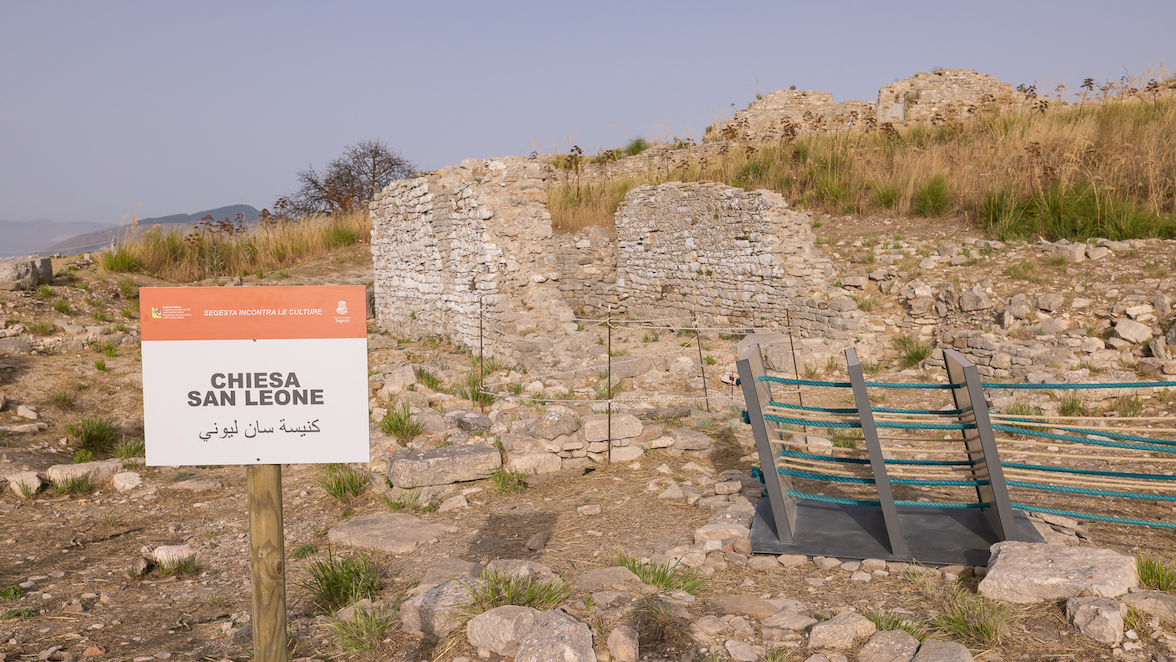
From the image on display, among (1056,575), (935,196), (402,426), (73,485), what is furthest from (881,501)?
(935,196)

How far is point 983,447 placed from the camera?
11.1ft

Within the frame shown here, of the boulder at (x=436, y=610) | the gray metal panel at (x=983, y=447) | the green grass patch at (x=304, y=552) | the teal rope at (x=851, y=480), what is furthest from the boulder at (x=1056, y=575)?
the green grass patch at (x=304, y=552)

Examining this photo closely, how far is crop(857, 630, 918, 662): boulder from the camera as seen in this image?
260 centimetres

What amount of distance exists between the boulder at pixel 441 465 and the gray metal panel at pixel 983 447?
3.23 metres

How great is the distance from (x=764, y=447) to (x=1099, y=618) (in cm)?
147

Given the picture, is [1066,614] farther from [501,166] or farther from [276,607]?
[501,166]

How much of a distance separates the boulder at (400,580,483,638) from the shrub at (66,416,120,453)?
547cm

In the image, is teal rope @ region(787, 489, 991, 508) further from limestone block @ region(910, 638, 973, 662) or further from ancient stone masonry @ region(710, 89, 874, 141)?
ancient stone masonry @ region(710, 89, 874, 141)

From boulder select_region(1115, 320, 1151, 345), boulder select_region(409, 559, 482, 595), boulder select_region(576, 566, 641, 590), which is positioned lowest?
boulder select_region(409, 559, 482, 595)

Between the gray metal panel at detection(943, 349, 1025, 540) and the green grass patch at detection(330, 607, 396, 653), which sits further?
the gray metal panel at detection(943, 349, 1025, 540)

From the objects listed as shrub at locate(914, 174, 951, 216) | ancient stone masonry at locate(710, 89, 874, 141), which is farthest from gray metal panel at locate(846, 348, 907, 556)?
ancient stone masonry at locate(710, 89, 874, 141)

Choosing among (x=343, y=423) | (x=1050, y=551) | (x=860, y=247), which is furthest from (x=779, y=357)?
(x=343, y=423)

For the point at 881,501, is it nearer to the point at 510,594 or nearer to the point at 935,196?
the point at 510,594

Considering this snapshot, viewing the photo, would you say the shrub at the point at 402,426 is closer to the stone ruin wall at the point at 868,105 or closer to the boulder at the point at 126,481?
the boulder at the point at 126,481
